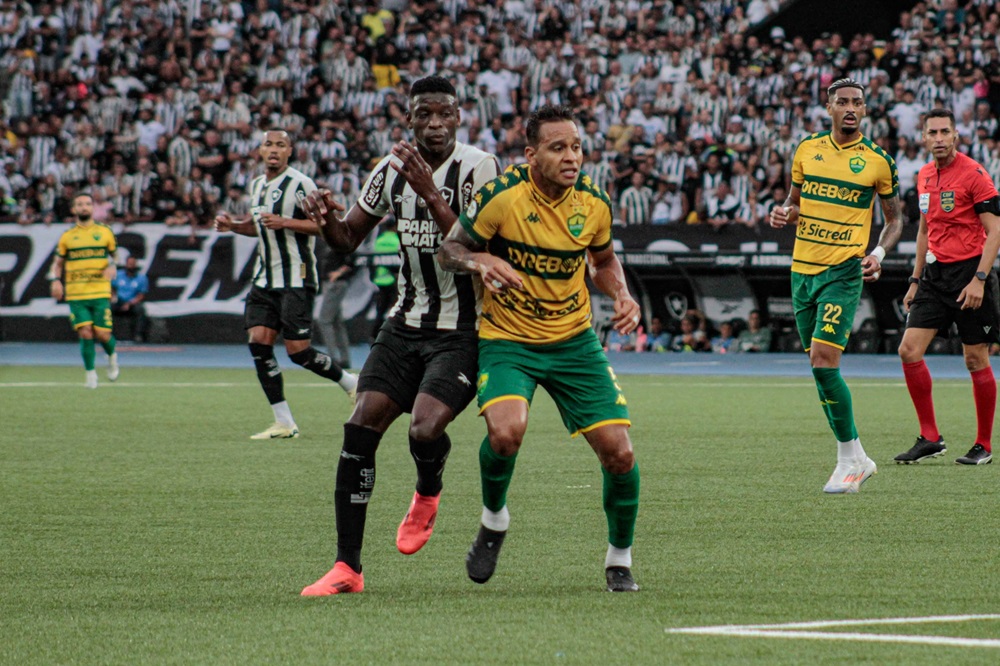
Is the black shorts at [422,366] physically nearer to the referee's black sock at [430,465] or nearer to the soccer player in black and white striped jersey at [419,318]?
the soccer player in black and white striped jersey at [419,318]

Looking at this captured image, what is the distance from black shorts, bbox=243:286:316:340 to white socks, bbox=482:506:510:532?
6761mm

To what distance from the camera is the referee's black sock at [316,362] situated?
42.9 ft

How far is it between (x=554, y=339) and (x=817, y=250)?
3.86 m

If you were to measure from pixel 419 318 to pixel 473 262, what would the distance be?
65 centimetres

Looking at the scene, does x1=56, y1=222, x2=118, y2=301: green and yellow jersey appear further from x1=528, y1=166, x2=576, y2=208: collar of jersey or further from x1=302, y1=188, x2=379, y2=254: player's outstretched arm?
x1=528, y1=166, x2=576, y2=208: collar of jersey

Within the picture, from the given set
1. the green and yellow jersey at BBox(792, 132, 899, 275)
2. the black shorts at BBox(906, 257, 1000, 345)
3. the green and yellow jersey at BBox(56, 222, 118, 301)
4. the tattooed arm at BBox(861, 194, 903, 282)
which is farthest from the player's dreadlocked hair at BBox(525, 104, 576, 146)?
the green and yellow jersey at BBox(56, 222, 118, 301)

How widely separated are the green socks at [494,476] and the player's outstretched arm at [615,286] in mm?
682

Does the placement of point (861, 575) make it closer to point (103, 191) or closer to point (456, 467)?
point (456, 467)

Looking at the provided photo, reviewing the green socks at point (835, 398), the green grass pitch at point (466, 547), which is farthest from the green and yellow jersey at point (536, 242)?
the green socks at point (835, 398)

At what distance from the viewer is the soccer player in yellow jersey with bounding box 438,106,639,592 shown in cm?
614

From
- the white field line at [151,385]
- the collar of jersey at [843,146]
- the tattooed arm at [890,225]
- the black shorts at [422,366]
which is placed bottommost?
the white field line at [151,385]

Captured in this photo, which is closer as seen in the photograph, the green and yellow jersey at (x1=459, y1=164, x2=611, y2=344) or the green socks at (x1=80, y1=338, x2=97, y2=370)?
the green and yellow jersey at (x1=459, y1=164, x2=611, y2=344)

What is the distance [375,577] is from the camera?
253 inches

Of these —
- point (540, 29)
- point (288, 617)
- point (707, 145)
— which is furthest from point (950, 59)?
point (288, 617)
